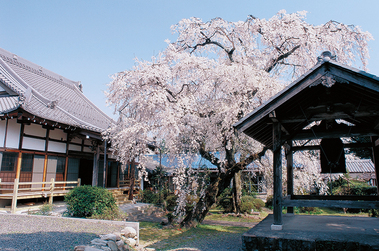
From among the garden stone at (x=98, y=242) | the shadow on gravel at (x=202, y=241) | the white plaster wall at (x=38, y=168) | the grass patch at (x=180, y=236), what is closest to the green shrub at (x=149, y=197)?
the grass patch at (x=180, y=236)

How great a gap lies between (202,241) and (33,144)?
370 inches

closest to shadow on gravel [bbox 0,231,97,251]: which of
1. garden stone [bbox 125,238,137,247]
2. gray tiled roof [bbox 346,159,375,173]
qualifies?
garden stone [bbox 125,238,137,247]

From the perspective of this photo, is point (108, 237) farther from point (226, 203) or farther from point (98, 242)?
point (226, 203)

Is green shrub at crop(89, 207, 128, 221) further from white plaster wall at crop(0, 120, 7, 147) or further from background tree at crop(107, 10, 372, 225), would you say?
white plaster wall at crop(0, 120, 7, 147)

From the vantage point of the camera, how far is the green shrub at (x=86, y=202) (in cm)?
959

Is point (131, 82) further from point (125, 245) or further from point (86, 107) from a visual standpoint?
point (86, 107)

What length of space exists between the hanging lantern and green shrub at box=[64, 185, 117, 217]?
782 centimetres

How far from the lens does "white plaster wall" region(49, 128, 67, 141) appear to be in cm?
1354

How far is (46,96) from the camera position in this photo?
1518 centimetres

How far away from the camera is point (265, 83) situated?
9.09 m

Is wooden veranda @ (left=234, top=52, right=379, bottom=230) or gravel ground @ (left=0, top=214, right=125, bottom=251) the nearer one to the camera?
wooden veranda @ (left=234, top=52, right=379, bottom=230)

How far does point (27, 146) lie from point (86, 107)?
23.7 ft

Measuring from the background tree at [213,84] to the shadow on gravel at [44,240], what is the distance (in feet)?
12.6

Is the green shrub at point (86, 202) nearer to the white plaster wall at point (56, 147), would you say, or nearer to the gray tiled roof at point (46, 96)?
the gray tiled roof at point (46, 96)
